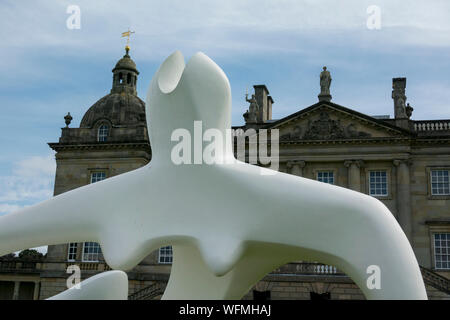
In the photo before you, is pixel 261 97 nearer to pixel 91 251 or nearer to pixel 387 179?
pixel 387 179

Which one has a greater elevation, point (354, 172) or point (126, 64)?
point (126, 64)

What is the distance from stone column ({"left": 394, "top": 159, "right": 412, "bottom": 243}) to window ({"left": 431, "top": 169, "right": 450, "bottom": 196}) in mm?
1276

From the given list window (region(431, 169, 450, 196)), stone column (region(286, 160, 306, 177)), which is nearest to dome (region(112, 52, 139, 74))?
stone column (region(286, 160, 306, 177))

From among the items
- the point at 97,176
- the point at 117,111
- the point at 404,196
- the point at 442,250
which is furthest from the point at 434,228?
the point at 117,111

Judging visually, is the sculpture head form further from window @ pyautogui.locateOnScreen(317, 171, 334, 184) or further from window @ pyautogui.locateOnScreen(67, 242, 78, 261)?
window @ pyautogui.locateOnScreen(67, 242, 78, 261)

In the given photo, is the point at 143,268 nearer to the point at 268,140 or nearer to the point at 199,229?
the point at 268,140

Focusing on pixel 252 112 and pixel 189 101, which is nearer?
pixel 189 101

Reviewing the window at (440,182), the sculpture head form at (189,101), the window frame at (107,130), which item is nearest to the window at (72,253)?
the window frame at (107,130)

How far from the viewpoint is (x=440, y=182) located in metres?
26.6

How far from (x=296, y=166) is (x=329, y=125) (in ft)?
9.22

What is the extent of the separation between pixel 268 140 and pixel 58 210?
21364 mm

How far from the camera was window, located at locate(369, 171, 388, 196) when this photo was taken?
27.0 metres

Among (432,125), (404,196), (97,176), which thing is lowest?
(404,196)
